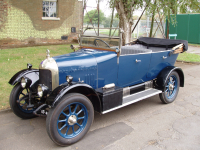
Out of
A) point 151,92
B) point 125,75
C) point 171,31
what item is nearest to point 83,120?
point 125,75

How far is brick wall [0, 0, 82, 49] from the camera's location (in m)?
10.1

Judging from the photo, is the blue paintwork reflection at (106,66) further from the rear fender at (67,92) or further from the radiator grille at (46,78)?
the radiator grille at (46,78)

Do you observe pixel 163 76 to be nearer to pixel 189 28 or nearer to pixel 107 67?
pixel 107 67

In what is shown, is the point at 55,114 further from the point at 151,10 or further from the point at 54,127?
the point at 151,10

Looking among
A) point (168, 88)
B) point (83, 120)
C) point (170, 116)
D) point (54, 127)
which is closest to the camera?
point (54, 127)

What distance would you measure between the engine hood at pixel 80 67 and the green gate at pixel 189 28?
1473cm

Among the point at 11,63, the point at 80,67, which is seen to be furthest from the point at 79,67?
the point at 11,63

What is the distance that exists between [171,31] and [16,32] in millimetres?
13171

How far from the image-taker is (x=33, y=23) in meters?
10.8

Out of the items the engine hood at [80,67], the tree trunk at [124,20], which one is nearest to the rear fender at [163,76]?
the engine hood at [80,67]

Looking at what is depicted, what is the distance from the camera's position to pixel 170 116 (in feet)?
12.7

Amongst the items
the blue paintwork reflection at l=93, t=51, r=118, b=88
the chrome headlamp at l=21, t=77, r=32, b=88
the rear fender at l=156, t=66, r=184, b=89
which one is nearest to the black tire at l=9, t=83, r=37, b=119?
the chrome headlamp at l=21, t=77, r=32, b=88

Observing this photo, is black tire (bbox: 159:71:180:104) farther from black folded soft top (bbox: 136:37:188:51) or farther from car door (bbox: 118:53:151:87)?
black folded soft top (bbox: 136:37:188:51)

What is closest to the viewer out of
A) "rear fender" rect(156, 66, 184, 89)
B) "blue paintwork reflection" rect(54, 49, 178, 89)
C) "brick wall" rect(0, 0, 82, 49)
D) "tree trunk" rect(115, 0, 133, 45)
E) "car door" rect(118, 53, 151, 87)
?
"blue paintwork reflection" rect(54, 49, 178, 89)
